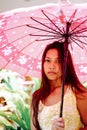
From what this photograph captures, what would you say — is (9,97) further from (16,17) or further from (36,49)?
(16,17)

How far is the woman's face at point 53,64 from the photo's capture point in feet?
4.69

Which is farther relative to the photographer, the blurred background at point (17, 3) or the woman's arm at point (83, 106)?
the blurred background at point (17, 3)

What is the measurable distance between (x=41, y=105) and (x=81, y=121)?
0.20m

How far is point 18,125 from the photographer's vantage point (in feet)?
5.18

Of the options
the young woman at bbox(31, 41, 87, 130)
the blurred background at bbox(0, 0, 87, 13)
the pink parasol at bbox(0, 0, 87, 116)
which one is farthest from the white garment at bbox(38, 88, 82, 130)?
the blurred background at bbox(0, 0, 87, 13)

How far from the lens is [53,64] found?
1.44 meters

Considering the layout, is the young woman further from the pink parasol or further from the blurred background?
the blurred background

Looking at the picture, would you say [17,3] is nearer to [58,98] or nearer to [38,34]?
[38,34]

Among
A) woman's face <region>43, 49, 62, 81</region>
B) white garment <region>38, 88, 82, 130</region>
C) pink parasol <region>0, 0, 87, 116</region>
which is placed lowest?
white garment <region>38, 88, 82, 130</region>

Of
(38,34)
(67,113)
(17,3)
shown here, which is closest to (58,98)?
(67,113)

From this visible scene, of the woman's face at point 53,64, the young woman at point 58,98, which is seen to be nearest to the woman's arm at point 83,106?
Result: the young woman at point 58,98

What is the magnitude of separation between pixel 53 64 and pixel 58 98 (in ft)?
0.51

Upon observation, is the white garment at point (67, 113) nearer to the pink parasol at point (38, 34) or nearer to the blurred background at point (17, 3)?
the pink parasol at point (38, 34)

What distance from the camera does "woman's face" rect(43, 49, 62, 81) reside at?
1431 mm
